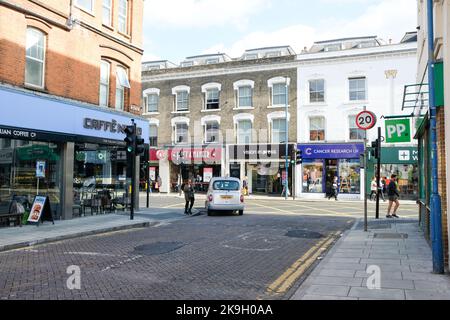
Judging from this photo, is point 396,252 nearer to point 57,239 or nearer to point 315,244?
point 315,244

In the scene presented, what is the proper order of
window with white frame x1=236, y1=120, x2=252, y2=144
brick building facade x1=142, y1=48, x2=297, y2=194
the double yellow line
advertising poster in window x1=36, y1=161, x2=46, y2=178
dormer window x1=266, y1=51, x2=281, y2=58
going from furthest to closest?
dormer window x1=266, y1=51, x2=281, y2=58
window with white frame x1=236, y1=120, x2=252, y2=144
brick building facade x1=142, y1=48, x2=297, y2=194
advertising poster in window x1=36, y1=161, x2=46, y2=178
the double yellow line

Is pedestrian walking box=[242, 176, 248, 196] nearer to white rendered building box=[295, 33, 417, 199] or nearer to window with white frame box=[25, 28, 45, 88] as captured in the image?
white rendered building box=[295, 33, 417, 199]

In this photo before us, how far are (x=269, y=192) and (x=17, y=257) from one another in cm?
2704

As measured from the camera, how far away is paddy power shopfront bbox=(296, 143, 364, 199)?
31188 millimetres

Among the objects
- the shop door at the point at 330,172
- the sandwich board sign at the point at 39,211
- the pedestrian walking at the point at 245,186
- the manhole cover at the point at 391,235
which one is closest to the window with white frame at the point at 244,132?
the pedestrian walking at the point at 245,186

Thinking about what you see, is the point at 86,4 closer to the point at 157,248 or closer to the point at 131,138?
the point at 131,138

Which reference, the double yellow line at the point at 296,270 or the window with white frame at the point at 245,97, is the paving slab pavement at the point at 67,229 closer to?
the double yellow line at the point at 296,270

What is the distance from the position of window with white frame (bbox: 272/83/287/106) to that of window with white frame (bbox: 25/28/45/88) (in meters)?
21.7

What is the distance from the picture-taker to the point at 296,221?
15.9 meters

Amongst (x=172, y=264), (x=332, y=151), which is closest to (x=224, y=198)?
(x=172, y=264)

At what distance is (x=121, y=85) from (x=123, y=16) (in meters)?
3.38

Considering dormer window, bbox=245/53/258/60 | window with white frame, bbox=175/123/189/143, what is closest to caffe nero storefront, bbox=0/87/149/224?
window with white frame, bbox=175/123/189/143

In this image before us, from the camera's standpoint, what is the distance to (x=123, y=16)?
19469 mm
